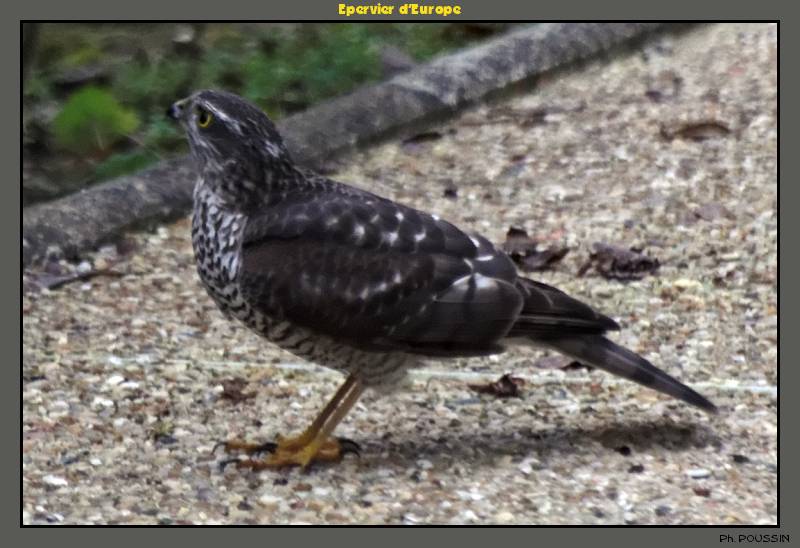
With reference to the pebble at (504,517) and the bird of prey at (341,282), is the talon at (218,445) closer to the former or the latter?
the bird of prey at (341,282)

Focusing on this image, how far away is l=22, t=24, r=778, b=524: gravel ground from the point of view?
5430 mm

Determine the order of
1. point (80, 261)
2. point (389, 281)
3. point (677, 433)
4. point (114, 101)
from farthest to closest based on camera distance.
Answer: point (114, 101) → point (80, 261) → point (677, 433) → point (389, 281)

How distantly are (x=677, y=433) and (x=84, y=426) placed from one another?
2345 millimetres

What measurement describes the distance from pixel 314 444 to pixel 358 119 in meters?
3.95

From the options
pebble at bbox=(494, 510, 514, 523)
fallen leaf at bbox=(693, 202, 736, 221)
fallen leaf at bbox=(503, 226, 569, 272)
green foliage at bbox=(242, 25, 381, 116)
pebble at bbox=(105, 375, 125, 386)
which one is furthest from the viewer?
green foliage at bbox=(242, 25, 381, 116)

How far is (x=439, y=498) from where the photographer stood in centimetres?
538

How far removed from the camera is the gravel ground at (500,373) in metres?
5.43

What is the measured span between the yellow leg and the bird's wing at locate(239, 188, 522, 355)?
1.23 ft

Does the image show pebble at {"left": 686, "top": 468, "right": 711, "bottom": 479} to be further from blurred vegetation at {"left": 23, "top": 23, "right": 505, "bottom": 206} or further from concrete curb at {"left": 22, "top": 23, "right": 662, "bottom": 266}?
blurred vegetation at {"left": 23, "top": 23, "right": 505, "bottom": 206}

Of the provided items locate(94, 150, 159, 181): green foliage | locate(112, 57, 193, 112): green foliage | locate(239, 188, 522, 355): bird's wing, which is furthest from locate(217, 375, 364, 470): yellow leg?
locate(112, 57, 193, 112): green foliage

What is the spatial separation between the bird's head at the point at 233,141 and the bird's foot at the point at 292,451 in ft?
3.20

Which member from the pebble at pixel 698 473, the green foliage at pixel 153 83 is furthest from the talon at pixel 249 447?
the green foliage at pixel 153 83

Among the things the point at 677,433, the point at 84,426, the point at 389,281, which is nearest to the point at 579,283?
the point at 677,433

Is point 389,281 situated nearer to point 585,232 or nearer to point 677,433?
point 677,433
